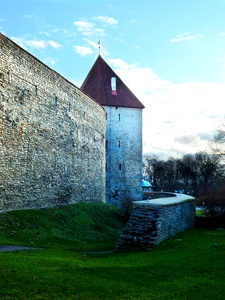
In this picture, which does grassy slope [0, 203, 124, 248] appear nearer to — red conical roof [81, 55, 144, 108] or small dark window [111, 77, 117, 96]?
red conical roof [81, 55, 144, 108]

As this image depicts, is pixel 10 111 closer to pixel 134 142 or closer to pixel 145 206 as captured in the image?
pixel 145 206

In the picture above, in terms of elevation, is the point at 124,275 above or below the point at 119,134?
below

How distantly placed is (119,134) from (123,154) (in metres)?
1.82

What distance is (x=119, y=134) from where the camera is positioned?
29.5m

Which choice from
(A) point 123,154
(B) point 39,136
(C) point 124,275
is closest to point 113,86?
(A) point 123,154

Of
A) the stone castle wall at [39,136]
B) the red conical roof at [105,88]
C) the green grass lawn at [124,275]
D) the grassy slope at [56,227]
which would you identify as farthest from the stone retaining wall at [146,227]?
the red conical roof at [105,88]

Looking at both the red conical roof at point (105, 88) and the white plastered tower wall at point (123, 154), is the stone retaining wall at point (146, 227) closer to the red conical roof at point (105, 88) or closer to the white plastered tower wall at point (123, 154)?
the white plastered tower wall at point (123, 154)

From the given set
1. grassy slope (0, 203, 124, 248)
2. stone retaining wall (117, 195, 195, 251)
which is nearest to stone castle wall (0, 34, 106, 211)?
grassy slope (0, 203, 124, 248)

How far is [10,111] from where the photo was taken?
11094 millimetres

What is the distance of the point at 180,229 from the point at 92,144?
32.5 feet

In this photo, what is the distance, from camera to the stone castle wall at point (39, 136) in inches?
430

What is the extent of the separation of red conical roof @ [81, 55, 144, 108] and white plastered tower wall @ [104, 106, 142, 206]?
24.1 inches

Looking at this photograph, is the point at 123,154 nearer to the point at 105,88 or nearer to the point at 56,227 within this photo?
the point at 105,88

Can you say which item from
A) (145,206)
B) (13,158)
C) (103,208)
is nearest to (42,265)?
(145,206)
